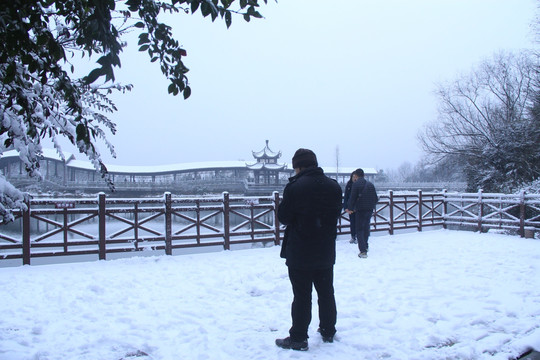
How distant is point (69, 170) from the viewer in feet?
137

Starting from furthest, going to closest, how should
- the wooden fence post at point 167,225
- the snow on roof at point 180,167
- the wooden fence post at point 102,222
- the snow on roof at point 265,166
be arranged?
the snow on roof at point 180,167 → the snow on roof at point 265,166 → the wooden fence post at point 167,225 → the wooden fence post at point 102,222

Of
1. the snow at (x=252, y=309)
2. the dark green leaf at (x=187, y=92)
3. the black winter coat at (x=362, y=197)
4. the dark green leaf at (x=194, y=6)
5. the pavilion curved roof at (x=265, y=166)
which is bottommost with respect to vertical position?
the snow at (x=252, y=309)

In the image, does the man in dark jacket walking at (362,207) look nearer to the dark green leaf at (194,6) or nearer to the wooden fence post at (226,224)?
the wooden fence post at (226,224)

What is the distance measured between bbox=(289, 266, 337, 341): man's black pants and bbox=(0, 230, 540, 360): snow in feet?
0.49

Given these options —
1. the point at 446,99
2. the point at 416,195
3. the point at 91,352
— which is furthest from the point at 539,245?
the point at 446,99

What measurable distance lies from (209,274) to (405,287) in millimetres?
2798

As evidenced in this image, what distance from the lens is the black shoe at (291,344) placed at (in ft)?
8.98

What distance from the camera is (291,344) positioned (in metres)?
2.77

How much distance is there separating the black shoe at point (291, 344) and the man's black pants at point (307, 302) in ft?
0.09

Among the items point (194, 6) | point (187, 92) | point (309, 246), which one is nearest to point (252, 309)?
point (309, 246)

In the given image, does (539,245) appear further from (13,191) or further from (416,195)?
(13,191)

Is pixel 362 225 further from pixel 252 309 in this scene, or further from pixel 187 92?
pixel 187 92

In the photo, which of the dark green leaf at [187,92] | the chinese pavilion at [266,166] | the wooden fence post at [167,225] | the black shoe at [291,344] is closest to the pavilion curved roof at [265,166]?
the chinese pavilion at [266,166]

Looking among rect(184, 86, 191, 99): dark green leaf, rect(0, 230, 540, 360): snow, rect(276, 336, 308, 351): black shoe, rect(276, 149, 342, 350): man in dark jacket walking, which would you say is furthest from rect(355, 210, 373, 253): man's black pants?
rect(184, 86, 191, 99): dark green leaf
